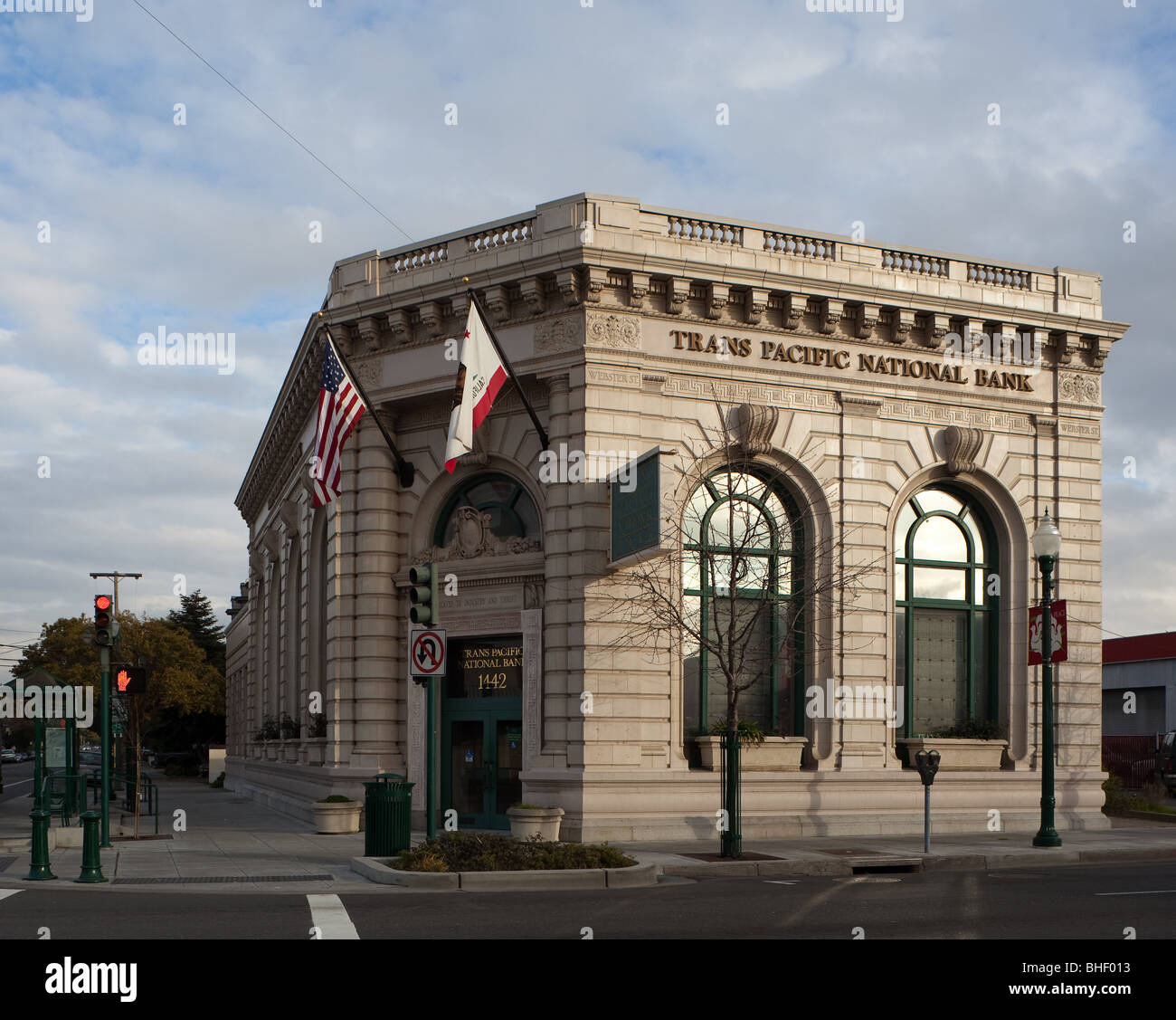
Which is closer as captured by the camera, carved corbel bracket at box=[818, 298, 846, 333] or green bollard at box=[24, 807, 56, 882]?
green bollard at box=[24, 807, 56, 882]

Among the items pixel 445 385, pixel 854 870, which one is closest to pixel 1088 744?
pixel 854 870

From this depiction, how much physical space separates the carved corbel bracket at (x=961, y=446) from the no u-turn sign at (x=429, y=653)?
467 inches

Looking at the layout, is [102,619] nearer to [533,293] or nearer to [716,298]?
[533,293]

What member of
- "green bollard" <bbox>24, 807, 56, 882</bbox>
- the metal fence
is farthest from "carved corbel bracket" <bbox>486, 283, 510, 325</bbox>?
the metal fence

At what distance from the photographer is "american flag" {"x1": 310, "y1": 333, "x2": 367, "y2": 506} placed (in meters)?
24.7

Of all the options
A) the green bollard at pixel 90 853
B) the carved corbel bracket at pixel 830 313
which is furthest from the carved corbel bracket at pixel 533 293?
the green bollard at pixel 90 853

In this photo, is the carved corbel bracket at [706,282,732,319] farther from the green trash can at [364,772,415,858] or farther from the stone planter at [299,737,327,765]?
the stone planter at [299,737,327,765]

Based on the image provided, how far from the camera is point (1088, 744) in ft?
87.7

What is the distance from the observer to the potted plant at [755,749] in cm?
2339

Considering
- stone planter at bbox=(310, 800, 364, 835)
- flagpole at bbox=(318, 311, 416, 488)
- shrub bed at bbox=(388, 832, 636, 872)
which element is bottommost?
stone planter at bbox=(310, 800, 364, 835)

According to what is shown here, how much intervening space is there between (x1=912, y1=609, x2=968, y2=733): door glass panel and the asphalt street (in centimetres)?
865
